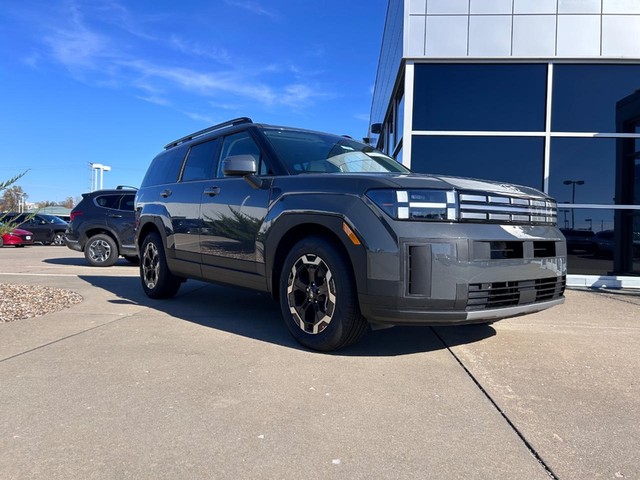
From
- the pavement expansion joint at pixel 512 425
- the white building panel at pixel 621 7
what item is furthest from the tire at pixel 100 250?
the white building panel at pixel 621 7

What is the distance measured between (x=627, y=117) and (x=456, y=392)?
8.41 m

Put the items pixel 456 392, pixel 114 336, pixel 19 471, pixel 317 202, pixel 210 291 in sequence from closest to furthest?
pixel 19 471, pixel 456 392, pixel 317 202, pixel 114 336, pixel 210 291

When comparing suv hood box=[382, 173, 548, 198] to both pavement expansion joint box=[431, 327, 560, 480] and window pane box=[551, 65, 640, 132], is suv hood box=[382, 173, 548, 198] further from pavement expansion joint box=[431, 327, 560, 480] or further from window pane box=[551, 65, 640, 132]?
window pane box=[551, 65, 640, 132]

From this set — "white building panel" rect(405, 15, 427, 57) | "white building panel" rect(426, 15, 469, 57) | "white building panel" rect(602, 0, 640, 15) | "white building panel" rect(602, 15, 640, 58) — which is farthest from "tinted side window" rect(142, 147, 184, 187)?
"white building panel" rect(602, 0, 640, 15)

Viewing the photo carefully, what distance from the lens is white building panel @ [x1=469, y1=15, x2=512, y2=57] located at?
8.74 metres

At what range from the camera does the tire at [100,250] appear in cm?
1063

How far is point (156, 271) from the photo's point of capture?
594 cm

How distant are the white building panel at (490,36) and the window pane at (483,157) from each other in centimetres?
158

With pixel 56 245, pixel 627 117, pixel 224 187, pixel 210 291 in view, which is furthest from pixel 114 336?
pixel 56 245

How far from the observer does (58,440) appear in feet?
7.24

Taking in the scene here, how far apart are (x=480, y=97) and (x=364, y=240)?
23.3 feet

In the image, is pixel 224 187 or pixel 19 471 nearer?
pixel 19 471

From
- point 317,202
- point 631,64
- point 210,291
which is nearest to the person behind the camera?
point 317,202

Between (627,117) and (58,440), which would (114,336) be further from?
(627,117)
